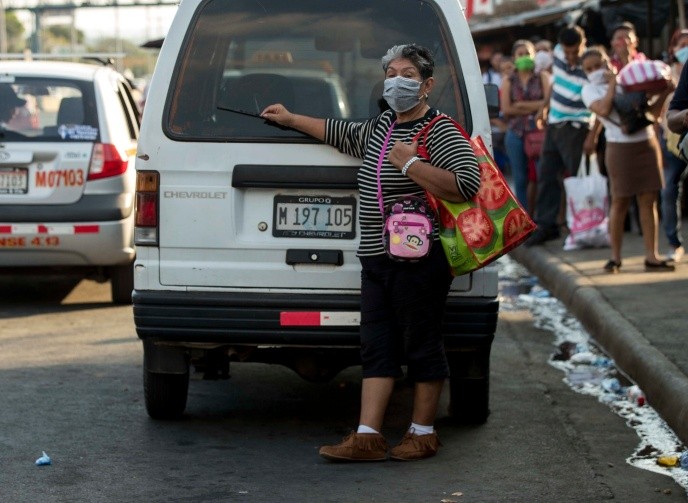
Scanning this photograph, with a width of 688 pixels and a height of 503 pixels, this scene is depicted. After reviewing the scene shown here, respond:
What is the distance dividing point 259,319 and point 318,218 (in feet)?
1.60

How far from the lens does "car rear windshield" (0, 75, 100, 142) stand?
988 cm

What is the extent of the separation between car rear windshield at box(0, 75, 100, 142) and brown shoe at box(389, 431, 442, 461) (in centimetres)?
470

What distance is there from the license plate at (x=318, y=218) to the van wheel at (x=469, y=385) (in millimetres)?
760

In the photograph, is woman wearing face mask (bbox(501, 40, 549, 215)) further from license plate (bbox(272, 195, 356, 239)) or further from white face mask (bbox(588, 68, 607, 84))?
license plate (bbox(272, 195, 356, 239))

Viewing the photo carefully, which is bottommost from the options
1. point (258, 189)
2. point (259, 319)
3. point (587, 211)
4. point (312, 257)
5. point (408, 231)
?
point (587, 211)

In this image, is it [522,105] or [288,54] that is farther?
[522,105]

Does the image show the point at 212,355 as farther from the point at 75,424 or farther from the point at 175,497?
the point at 175,497

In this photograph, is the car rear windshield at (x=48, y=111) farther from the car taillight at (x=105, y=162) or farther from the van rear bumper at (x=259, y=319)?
the van rear bumper at (x=259, y=319)

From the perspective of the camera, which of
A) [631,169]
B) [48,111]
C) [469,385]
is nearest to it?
[469,385]

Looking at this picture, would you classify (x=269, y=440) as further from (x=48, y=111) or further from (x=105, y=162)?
(x=48, y=111)

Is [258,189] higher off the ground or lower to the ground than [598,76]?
lower

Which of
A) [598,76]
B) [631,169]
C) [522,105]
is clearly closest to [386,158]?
[631,169]

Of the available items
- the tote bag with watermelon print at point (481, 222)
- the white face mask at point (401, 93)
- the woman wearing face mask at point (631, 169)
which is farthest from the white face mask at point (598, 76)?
the white face mask at point (401, 93)

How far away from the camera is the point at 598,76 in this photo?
11273 millimetres
